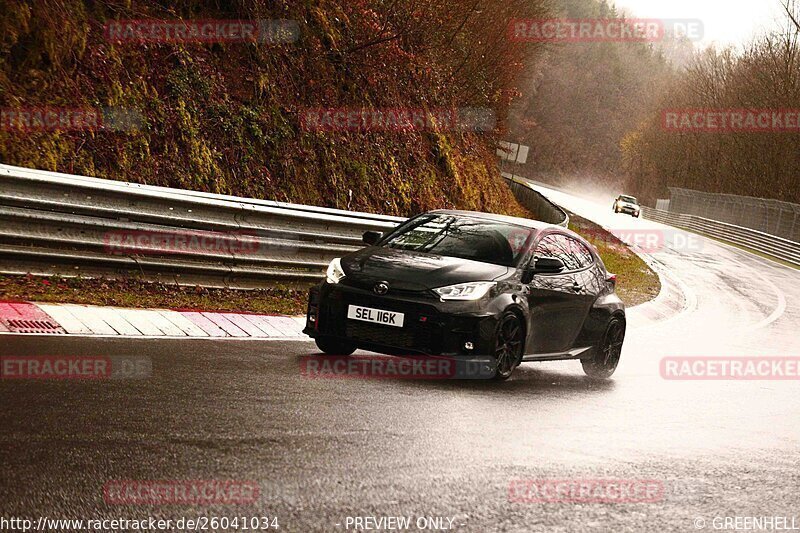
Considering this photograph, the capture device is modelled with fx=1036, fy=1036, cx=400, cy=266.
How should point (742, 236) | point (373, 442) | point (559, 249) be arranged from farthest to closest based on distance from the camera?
point (742, 236) < point (559, 249) < point (373, 442)

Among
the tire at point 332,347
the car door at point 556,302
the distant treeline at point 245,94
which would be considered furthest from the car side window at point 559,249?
the distant treeline at point 245,94

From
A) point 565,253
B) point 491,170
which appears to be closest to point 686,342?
point 565,253

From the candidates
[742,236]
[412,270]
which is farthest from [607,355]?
[742,236]

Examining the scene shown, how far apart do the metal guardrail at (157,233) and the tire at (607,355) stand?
3869mm

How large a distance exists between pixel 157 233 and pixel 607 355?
16.6ft

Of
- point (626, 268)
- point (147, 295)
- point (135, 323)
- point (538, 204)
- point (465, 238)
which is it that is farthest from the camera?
point (538, 204)

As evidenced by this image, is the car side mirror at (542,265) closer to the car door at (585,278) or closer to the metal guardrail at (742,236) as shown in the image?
the car door at (585,278)

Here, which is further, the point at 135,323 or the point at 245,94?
the point at 245,94

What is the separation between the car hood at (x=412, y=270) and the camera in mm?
8891

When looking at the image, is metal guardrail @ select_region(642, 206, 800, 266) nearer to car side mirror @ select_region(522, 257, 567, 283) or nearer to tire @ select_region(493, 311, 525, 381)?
car side mirror @ select_region(522, 257, 567, 283)

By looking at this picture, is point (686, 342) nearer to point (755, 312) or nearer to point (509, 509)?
point (755, 312)

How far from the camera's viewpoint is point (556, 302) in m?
10.1

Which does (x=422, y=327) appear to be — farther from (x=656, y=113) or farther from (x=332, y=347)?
(x=656, y=113)

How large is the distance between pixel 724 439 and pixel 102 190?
21.5 ft
